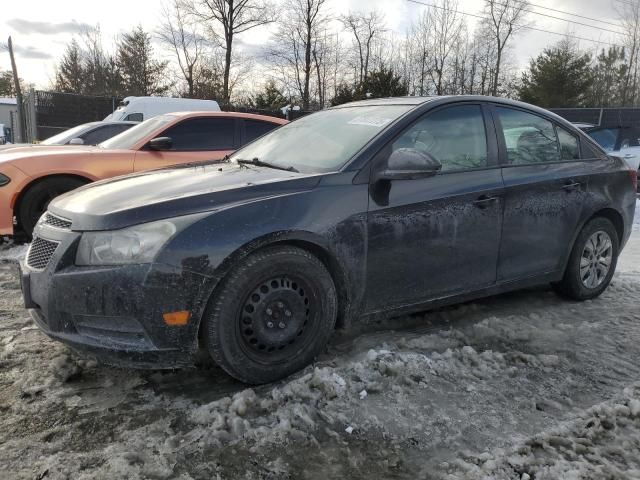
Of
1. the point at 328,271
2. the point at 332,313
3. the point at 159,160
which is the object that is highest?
the point at 159,160

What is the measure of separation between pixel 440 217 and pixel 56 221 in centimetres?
222

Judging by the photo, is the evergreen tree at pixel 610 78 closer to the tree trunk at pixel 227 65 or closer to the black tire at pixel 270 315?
the tree trunk at pixel 227 65

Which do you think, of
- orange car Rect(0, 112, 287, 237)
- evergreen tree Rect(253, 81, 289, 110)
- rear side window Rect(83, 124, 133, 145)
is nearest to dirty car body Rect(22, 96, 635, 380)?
orange car Rect(0, 112, 287, 237)

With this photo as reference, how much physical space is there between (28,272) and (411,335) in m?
2.32

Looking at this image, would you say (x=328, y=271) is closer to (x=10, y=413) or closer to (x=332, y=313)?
(x=332, y=313)

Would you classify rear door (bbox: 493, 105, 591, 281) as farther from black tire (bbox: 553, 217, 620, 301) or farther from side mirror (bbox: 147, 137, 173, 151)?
side mirror (bbox: 147, 137, 173, 151)

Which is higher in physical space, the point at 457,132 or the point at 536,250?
the point at 457,132

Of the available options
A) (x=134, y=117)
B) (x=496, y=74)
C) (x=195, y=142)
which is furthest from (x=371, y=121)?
(x=496, y=74)

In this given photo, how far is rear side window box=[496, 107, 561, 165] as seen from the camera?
3881mm

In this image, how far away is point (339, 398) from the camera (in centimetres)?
272

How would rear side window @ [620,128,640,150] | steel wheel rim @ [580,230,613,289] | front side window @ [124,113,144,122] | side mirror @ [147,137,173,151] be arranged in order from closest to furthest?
steel wheel rim @ [580,230,613,289] → side mirror @ [147,137,173,151] → rear side window @ [620,128,640,150] → front side window @ [124,113,144,122]

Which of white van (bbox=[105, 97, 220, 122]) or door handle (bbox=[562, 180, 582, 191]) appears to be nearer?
door handle (bbox=[562, 180, 582, 191])

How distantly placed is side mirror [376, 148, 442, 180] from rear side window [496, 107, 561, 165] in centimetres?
103

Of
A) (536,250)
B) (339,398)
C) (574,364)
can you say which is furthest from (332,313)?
(536,250)
